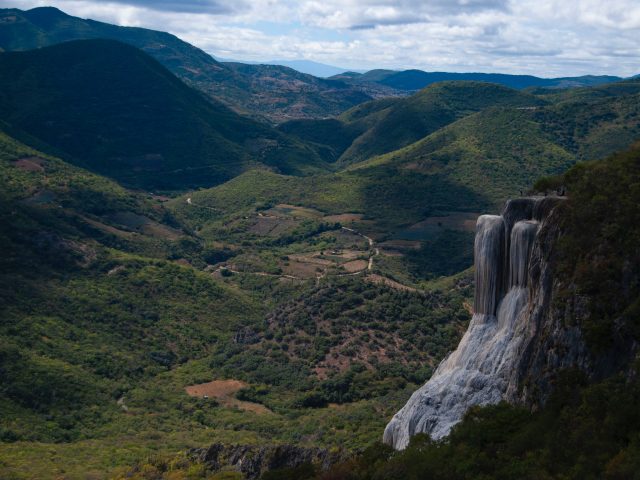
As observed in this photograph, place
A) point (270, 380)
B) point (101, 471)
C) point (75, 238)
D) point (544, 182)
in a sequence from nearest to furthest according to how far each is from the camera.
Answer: point (544, 182)
point (101, 471)
point (270, 380)
point (75, 238)

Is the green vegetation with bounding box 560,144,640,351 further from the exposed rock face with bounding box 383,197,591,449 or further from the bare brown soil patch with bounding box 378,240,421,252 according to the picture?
the bare brown soil patch with bounding box 378,240,421,252

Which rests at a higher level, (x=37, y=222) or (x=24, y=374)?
(x=37, y=222)

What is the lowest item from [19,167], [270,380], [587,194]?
[270,380]

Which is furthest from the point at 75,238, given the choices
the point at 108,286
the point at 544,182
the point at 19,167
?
the point at 544,182

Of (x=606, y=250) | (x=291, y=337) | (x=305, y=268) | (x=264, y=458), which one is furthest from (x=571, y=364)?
(x=305, y=268)

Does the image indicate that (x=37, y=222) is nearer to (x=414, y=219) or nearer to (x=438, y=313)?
(x=438, y=313)

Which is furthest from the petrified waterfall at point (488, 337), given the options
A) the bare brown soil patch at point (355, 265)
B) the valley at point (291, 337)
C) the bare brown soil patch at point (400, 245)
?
the bare brown soil patch at point (400, 245)

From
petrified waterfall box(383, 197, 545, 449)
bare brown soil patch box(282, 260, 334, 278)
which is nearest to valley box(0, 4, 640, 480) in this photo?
petrified waterfall box(383, 197, 545, 449)
